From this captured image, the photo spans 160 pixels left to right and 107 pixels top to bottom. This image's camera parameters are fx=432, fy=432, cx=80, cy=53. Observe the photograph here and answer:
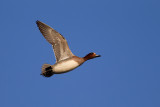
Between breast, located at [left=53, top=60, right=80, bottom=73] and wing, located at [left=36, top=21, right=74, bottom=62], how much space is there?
290 millimetres

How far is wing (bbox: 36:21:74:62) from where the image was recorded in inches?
615

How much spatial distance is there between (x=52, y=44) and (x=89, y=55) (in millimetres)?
1526

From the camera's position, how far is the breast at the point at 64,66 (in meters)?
15.4

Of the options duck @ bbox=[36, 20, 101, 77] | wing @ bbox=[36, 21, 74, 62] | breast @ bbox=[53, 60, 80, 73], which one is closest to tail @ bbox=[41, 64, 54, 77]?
duck @ bbox=[36, 20, 101, 77]

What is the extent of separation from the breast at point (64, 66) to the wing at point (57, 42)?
0.95ft

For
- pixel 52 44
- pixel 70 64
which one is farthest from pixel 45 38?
pixel 70 64

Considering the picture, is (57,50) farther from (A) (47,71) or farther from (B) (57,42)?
(A) (47,71)

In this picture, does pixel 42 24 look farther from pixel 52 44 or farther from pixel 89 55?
pixel 89 55

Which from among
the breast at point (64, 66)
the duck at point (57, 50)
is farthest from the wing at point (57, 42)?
the breast at point (64, 66)

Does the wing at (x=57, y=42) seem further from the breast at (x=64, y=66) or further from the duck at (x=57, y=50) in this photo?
the breast at (x=64, y=66)

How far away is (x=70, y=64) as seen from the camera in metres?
15.4

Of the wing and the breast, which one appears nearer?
the breast

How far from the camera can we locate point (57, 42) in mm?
15727

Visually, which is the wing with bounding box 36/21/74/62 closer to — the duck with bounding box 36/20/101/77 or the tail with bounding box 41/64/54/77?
the duck with bounding box 36/20/101/77
